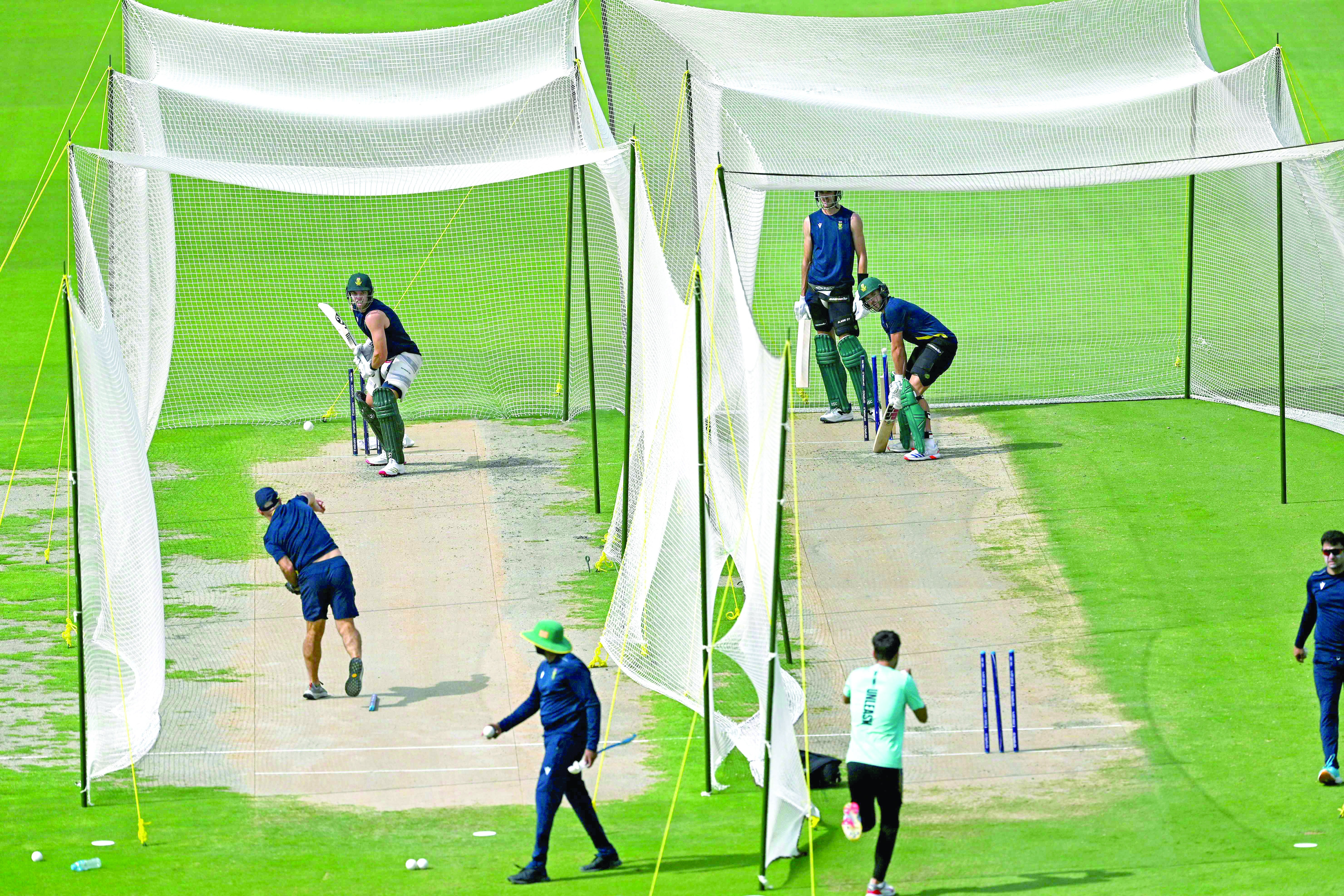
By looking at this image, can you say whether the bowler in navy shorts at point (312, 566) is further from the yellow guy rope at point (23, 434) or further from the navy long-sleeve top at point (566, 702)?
the yellow guy rope at point (23, 434)

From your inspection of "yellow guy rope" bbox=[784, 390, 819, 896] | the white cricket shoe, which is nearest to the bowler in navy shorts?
"yellow guy rope" bbox=[784, 390, 819, 896]

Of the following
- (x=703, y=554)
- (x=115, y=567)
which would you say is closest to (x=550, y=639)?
(x=703, y=554)

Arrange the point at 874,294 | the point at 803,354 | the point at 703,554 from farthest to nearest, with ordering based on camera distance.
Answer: the point at 803,354 < the point at 874,294 < the point at 703,554

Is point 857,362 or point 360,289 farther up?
point 360,289

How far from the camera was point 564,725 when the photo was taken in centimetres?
1044

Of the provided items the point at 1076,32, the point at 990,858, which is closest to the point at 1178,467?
A: the point at 1076,32

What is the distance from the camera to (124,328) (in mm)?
16203

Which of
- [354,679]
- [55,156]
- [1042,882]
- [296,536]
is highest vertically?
[55,156]

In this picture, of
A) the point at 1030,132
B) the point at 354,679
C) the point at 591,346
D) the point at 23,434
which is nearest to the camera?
the point at 354,679

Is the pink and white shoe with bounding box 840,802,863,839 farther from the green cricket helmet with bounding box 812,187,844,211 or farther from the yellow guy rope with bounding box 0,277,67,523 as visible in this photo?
the green cricket helmet with bounding box 812,187,844,211

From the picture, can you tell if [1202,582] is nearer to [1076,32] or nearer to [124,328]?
[1076,32]

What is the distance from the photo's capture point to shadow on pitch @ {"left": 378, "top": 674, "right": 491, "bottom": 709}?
13.1 m

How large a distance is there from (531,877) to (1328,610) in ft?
15.9

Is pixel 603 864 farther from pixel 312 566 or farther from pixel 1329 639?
pixel 1329 639
